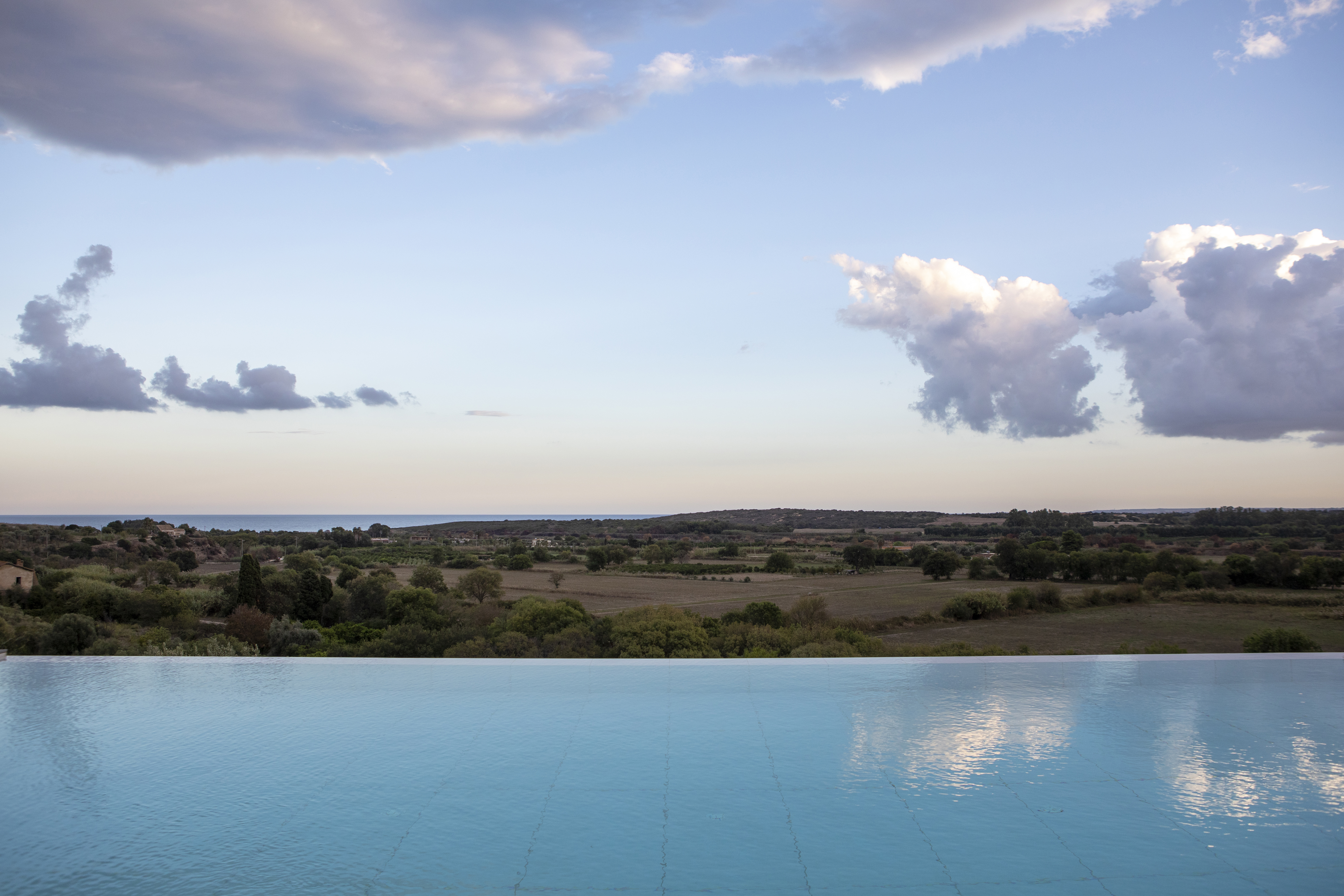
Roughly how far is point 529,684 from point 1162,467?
1912 cm

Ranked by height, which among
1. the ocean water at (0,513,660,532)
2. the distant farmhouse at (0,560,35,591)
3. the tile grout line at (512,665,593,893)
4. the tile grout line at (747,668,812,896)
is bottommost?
the ocean water at (0,513,660,532)

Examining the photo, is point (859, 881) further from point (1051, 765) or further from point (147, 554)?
point (147, 554)

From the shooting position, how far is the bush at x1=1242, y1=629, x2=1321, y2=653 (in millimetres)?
15117

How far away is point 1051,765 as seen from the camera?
4.59 m

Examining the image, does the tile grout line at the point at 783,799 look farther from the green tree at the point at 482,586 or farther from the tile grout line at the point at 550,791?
the green tree at the point at 482,586

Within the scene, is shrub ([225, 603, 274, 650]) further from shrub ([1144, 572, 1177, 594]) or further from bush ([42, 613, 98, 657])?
shrub ([1144, 572, 1177, 594])

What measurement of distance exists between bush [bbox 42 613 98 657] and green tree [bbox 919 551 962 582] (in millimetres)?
27525

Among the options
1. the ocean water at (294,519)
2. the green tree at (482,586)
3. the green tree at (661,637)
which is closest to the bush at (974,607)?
the green tree at (661,637)

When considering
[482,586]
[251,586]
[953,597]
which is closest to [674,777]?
[251,586]

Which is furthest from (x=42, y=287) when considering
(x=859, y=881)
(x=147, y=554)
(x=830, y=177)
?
(x=147, y=554)

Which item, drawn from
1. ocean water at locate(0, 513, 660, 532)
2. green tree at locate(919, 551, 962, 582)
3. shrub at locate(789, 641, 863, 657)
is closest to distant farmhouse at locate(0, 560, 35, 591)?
ocean water at locate(0, 513, 660, 532)

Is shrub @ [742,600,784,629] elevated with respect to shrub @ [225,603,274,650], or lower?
lower

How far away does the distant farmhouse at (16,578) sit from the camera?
58.9 ft

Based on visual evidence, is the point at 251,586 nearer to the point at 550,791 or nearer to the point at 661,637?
the point at 661,637
